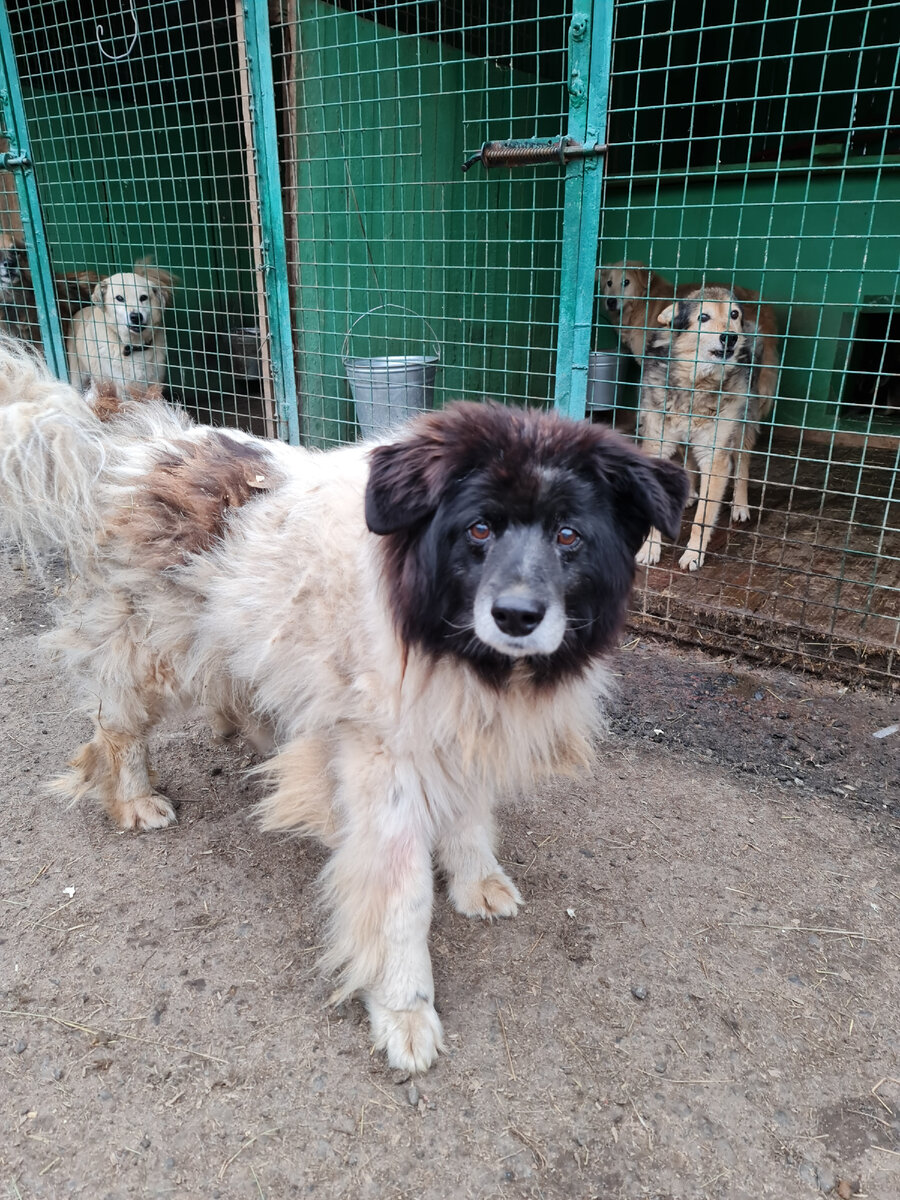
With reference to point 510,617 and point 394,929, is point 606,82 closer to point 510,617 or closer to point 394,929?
point 510,617

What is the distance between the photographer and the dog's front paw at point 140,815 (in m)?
2.91

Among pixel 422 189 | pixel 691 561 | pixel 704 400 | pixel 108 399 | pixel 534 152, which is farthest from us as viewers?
pixel 422 189

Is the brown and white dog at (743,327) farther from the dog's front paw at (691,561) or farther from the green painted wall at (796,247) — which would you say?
the dog's front paw at (691,561)

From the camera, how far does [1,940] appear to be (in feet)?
7.94

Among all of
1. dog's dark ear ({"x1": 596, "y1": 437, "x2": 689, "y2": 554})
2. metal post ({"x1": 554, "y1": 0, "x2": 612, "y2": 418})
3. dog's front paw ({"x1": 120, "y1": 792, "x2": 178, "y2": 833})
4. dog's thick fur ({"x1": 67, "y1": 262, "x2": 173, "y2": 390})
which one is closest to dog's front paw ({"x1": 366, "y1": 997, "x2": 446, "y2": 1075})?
dog's front paw ({"x1": 120, "y1": 792, "x2": 178, "y2": 833})

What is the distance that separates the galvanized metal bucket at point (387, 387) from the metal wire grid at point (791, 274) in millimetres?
1473

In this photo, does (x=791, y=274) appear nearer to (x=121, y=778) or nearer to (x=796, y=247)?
(x=796, y=247)

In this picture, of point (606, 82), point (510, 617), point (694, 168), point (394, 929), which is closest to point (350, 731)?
point (394, 929)

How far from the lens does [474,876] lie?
2.56 m

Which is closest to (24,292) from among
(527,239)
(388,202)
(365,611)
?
(388,202)

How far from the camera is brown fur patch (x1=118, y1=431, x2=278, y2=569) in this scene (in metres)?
2.52

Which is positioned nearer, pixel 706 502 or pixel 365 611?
pixel 365 611

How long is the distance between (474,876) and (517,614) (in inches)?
48.6

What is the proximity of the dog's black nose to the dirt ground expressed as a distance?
4.02ft
